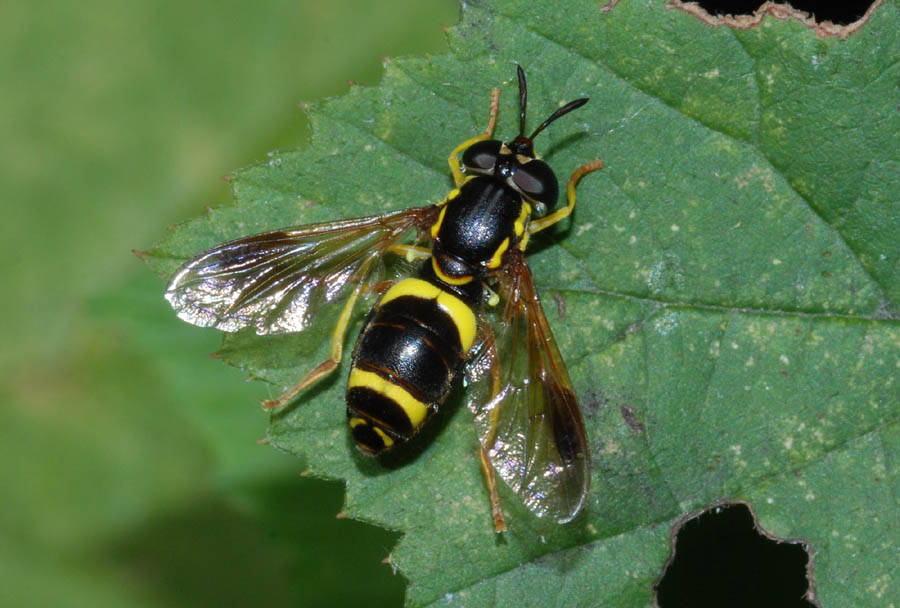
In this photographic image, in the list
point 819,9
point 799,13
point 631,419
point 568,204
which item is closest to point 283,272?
point 568,204

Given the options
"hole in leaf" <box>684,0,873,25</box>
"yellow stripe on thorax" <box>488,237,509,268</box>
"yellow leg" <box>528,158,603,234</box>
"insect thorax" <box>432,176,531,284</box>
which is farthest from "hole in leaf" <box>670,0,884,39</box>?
"yellow stripe on thorax" <box>488,237,509,268</box>

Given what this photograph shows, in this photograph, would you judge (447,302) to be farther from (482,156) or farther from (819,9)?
(819,9)

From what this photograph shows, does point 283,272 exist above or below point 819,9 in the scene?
above

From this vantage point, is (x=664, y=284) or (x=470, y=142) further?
(x=470, y=142)

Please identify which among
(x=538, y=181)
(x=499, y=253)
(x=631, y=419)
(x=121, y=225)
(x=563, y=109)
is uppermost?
(x=121, y=225)

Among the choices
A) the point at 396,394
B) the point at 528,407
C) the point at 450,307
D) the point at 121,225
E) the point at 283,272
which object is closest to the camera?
the point at 396,394

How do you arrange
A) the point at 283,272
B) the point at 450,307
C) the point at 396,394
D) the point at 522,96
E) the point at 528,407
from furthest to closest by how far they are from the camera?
the point at 283,272, the point at 522,96, the point at 450,307, the point at 528,407, the point at 396,394

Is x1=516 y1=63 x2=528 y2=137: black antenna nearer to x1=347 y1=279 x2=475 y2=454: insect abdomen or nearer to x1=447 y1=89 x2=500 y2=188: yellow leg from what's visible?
x1=447 y1=89 x2=500 y2=188: yellow leg
